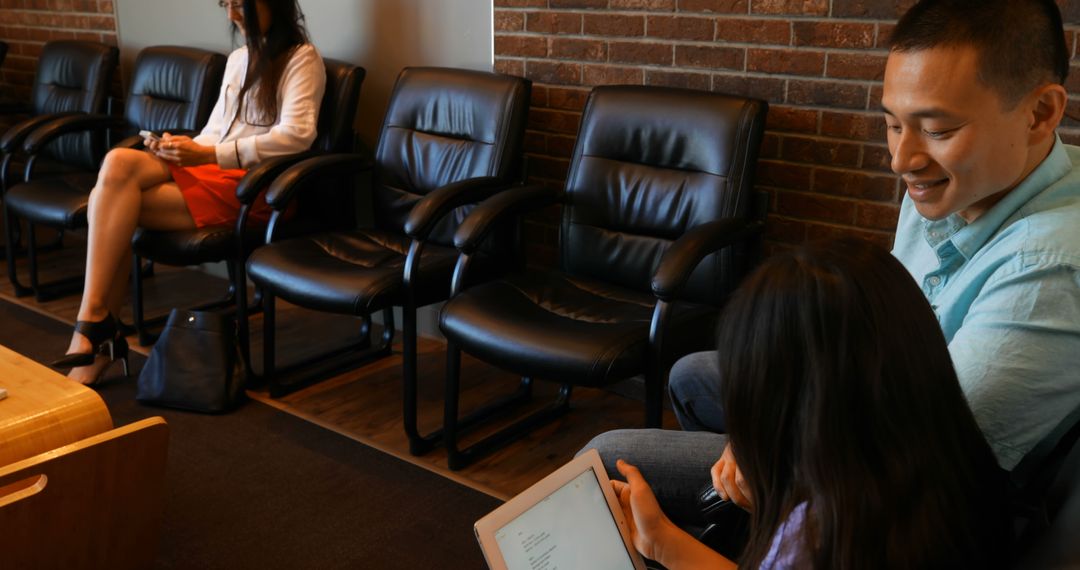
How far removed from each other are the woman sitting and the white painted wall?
0.76ft

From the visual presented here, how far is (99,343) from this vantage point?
10.1 feet

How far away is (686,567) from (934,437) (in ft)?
1.32

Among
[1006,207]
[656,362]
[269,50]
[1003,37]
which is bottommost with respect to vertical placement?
[656,362]

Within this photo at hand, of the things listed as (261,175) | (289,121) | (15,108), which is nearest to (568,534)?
(261,175)

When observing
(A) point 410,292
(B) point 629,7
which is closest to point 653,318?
(A) point 410,292

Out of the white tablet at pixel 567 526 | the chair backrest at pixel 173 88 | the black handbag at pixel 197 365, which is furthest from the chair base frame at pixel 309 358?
the white tablet at pixel 567 526

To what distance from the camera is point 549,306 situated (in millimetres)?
2453

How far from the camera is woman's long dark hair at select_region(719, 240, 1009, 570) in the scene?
93 centimetres

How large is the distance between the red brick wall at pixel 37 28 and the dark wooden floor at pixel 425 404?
1412 mm

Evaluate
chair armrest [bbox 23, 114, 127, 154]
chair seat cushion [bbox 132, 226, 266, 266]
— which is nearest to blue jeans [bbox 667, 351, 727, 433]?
chair seat cushion [bbox 132, 226, 266, 266]

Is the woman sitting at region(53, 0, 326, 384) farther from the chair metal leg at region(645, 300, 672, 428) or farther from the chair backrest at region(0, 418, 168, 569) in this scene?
the chair metal leg at region(645, 300, 672, 428)

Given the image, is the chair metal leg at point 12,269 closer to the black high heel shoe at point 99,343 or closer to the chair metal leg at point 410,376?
the black high heel shoe at point 99,343

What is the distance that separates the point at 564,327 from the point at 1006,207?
44.2 inches

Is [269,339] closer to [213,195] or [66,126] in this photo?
[213,195]
